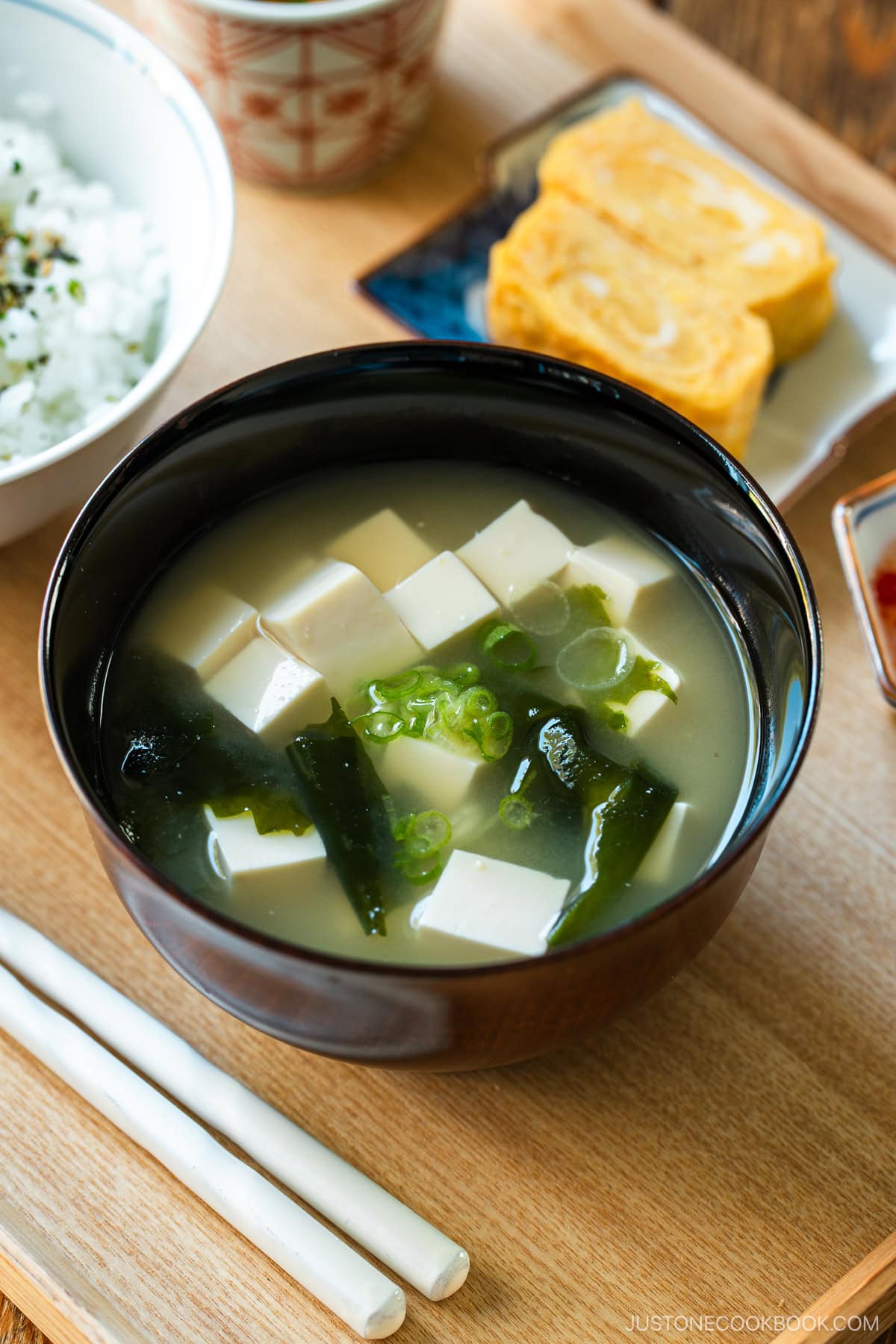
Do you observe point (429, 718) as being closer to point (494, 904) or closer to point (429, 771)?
point (429, 771)

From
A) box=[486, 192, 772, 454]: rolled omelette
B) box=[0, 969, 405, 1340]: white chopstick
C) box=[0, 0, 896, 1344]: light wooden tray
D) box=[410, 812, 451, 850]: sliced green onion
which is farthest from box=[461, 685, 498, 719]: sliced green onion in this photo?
box=[486, 192, 772, 454]: rolled omelette

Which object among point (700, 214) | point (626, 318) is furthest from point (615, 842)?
point (700, 214)

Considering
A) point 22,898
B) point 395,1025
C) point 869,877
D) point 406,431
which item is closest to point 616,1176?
point 395,1025

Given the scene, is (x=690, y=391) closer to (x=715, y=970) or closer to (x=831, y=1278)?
(x=715, y=970)

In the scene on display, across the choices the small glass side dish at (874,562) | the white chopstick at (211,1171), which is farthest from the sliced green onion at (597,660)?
the white chopstick at (211,1171)

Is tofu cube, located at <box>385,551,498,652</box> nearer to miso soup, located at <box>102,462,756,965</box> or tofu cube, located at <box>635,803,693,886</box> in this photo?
miso soup, located at <box>102,462,756,965</box>

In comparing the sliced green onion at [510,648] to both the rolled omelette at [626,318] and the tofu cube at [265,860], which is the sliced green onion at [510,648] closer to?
the tofu cube at [265,860]
